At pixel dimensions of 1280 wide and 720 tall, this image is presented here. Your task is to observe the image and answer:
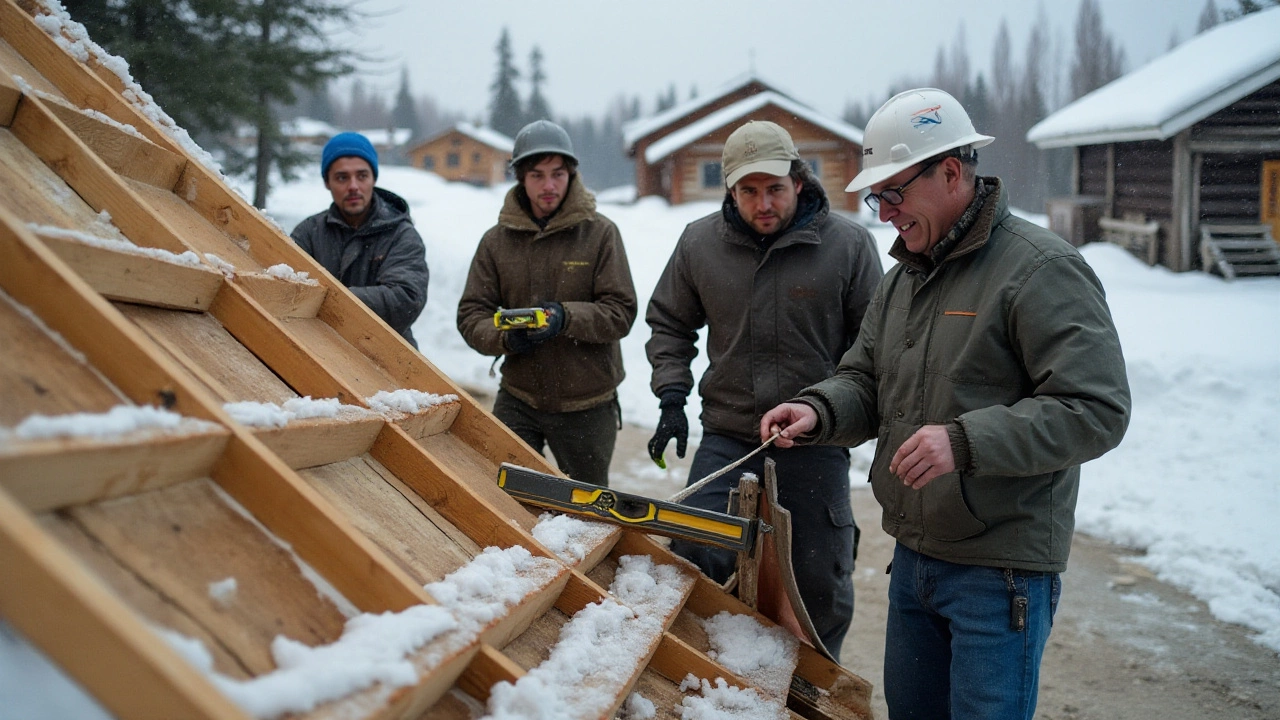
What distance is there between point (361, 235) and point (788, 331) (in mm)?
2012

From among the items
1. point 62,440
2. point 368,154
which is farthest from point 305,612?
point 368,154

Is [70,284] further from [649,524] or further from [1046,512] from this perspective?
[1046,512]

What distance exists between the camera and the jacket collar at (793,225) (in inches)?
132

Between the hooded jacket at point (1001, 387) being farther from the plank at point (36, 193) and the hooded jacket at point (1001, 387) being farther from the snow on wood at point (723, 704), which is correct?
the plank at point (36, 193)

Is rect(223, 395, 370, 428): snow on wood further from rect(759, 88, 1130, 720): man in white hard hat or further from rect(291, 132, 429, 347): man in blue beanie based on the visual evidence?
rect(291, 132, 429, 347): man in blue beanie

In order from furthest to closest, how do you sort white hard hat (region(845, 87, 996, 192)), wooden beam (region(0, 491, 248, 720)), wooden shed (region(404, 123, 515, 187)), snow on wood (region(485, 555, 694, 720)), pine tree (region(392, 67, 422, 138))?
pine tree (region(392, 67, 422, 138))
wooden shed (region(404, 123, 515, 187))
white hard hat (region(845, 87, 996, 192))
snow on wood (region(485, 555, 694, 720))
wooden beam (region(0, 491, 248, 720))

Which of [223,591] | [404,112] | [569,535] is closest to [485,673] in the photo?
[223,591]

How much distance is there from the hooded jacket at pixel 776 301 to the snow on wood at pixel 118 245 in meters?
1.94

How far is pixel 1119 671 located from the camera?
393cm

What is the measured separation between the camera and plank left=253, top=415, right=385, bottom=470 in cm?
190

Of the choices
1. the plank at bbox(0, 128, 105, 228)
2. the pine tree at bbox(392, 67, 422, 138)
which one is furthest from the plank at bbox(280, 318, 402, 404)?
the pine tree at bbox(392, 67, 422, 138)

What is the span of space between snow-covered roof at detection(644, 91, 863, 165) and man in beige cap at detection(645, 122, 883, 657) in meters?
15.3

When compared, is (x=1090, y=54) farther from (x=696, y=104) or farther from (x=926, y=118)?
(x=926, y=118)

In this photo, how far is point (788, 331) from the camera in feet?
11.0
